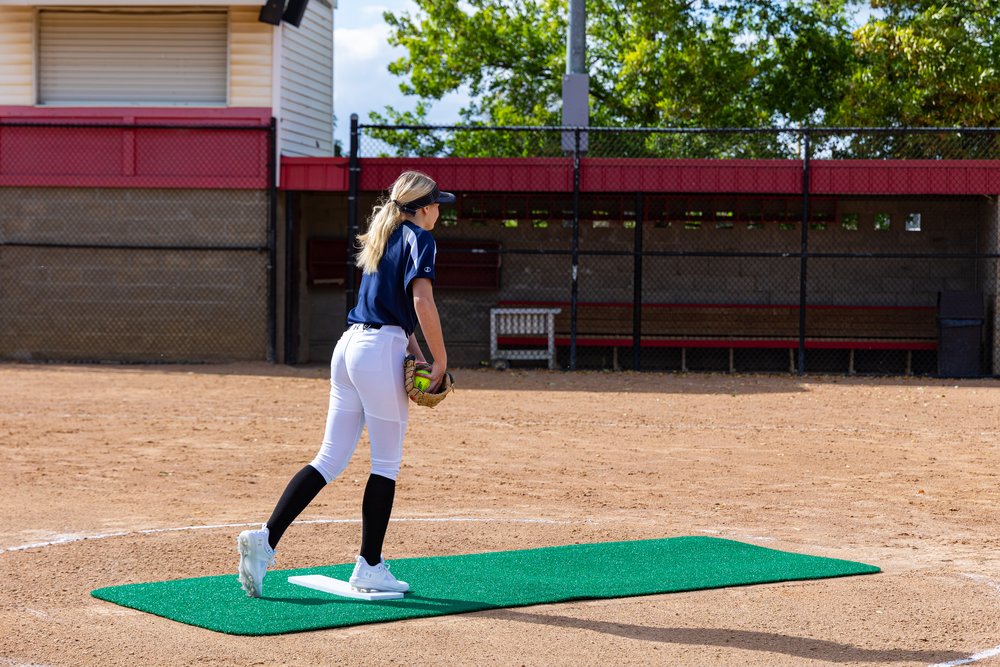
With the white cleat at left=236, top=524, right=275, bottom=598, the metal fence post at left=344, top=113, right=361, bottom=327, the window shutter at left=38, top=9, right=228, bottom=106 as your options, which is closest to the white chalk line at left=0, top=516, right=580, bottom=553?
the white cleat at left=236, top=524, right=275, bottom=598

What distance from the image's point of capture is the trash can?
19859mm

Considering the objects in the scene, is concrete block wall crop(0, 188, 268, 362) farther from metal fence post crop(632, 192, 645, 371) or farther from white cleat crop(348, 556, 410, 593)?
white cleat crop(348, 556, 410, 593)

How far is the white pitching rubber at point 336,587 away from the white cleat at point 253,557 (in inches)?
15.9

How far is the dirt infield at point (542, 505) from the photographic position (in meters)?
5.61

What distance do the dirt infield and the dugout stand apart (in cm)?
393

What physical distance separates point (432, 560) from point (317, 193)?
1577cm

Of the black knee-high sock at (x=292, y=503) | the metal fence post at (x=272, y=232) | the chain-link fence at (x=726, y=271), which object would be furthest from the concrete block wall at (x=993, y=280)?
the black knee-high sock at (x=292, y=503)

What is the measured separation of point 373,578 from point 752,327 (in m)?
16.4

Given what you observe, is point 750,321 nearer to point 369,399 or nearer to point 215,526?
point 215,526

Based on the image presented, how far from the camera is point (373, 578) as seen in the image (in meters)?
6.28

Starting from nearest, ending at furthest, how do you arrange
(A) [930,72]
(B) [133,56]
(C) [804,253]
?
(C) [804,253] < (B) [133,56] < (A) [930,72]

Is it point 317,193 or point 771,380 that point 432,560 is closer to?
point 771,380

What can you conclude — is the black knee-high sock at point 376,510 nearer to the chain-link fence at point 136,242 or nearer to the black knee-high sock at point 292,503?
the black knee-high sock at point 292,503

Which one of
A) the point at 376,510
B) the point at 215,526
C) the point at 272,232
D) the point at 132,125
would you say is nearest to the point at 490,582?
the point at 376,510
